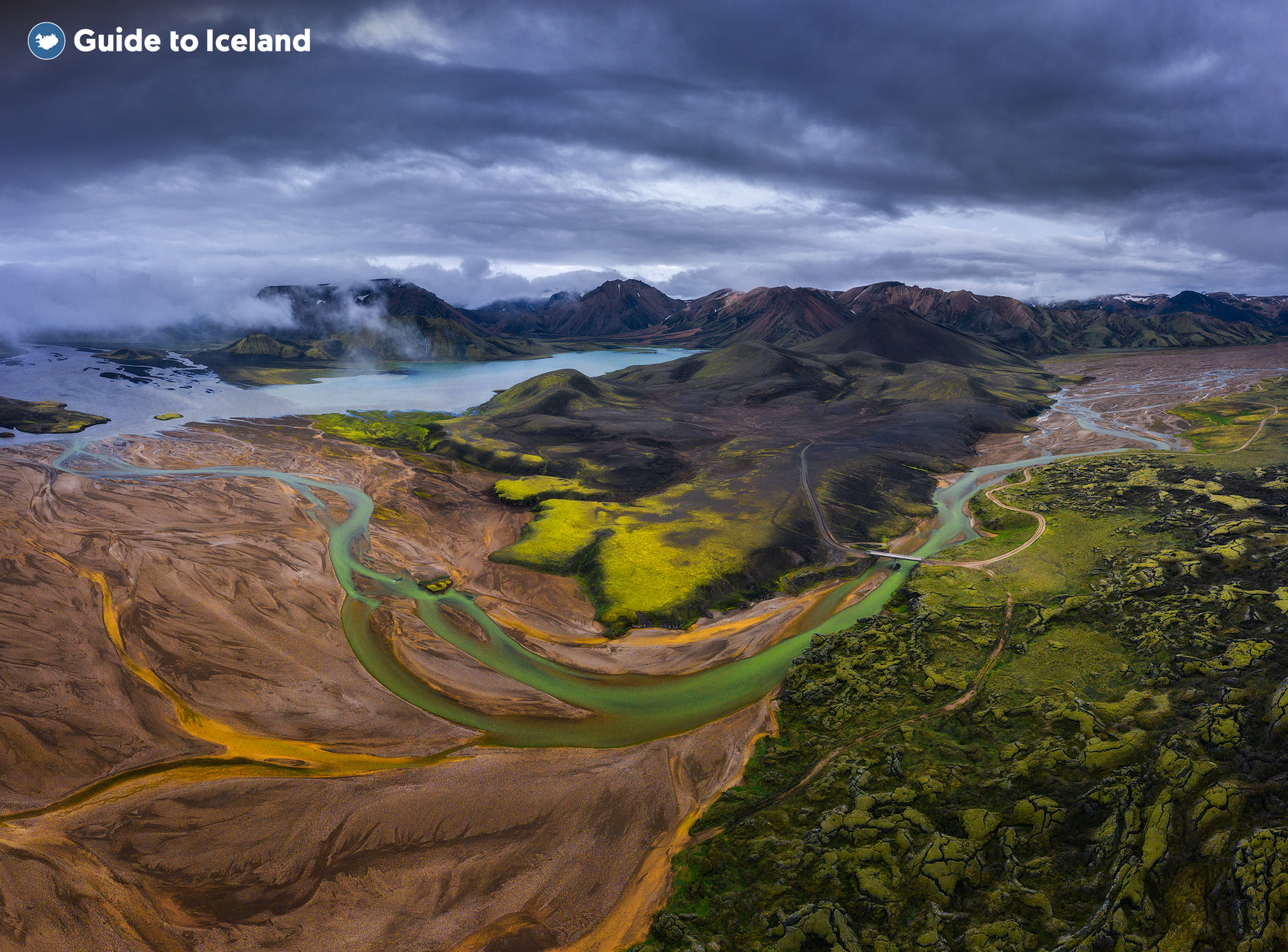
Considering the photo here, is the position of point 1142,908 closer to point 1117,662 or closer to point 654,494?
point 1117,662

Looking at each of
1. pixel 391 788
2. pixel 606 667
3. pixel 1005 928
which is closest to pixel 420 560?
pixel 606 667

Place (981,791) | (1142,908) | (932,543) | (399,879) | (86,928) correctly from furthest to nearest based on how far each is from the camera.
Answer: (932,543) < (981,791) < (399,879) < (86,928) < (1142,908)

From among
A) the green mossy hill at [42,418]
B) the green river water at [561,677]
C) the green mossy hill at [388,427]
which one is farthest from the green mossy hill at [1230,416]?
the green mossy hill at [42,418]

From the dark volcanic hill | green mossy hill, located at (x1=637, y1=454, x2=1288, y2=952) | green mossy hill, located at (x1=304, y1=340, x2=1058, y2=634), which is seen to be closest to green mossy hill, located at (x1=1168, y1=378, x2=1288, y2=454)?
green mossy hill, located at (x1=304, y1=340, x2=1058, y2=634)

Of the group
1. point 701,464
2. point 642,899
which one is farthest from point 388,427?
point 642,899

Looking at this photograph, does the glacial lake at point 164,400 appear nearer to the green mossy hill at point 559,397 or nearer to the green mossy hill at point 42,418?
the green mossy hill at point 42,418

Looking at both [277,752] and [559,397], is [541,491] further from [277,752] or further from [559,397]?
[559,397]

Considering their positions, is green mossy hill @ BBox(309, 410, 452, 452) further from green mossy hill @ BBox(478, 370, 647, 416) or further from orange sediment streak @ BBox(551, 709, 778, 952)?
orange sediment streak @ BBox(551, 709, 778, 952)
